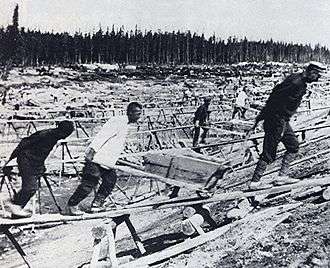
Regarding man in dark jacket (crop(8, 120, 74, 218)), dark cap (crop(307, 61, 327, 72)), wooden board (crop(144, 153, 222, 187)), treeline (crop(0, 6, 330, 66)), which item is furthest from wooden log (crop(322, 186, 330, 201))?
treeline (crop(0, 6, 330, 66))

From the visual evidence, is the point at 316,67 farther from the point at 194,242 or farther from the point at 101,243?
the point at 101,243

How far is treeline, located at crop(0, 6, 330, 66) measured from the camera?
9875 millimetres

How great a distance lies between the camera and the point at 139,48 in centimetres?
1259

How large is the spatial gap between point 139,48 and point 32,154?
8327mm

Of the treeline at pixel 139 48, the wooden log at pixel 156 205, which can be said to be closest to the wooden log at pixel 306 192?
the wooden log at pixel 156 205

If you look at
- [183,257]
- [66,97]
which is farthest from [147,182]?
[66,97]

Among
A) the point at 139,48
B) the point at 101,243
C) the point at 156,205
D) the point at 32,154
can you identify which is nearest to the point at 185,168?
the point at 156,205

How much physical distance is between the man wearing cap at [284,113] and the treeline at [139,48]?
3.71 meters

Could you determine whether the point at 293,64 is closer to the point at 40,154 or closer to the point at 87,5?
the point at 87,5

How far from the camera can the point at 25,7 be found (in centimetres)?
504

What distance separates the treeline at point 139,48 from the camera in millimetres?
9875

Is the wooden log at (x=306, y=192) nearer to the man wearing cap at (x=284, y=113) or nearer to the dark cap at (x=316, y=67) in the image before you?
the man wearing cap at (x=284, y=113)

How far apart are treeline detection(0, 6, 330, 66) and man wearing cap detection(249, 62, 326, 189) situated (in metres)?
3.71

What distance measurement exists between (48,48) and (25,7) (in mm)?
9075
